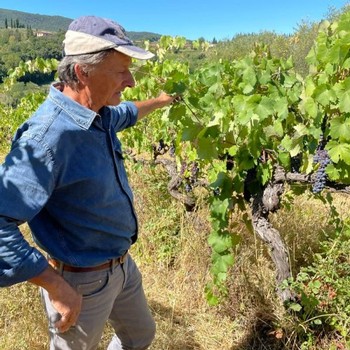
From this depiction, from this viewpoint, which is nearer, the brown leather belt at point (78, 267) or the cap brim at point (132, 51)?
the cap brim at point (132, 51)

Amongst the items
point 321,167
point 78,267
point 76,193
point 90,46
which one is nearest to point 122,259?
point 78,267

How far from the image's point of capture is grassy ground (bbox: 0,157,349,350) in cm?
266

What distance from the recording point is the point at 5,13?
178 meters

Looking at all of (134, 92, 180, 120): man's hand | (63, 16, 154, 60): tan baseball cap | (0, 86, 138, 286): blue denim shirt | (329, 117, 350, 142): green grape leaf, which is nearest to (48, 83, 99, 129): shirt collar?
(0, 86, 138, 286): blue denim shirt

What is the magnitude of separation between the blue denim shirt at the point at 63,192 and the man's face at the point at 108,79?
0.07 m

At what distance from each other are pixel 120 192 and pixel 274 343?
1.49 m

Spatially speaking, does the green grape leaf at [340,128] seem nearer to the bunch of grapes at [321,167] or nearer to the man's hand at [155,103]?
the bunch of grapes at [321,167]

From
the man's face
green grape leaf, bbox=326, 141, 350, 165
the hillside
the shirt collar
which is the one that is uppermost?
the hillside

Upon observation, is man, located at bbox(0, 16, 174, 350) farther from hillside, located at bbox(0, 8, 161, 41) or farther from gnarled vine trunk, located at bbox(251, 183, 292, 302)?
hillside, located at bbox(0, 8, 161, 41)

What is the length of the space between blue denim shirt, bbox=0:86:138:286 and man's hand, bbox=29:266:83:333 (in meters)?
0.05

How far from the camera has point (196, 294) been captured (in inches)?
119

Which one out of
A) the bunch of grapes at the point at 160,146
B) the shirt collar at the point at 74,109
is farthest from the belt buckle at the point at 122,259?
the bunch of grapes at the point at 160,146

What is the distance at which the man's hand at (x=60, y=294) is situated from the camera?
1.42m

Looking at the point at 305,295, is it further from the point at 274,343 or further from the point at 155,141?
the point at 155,141
